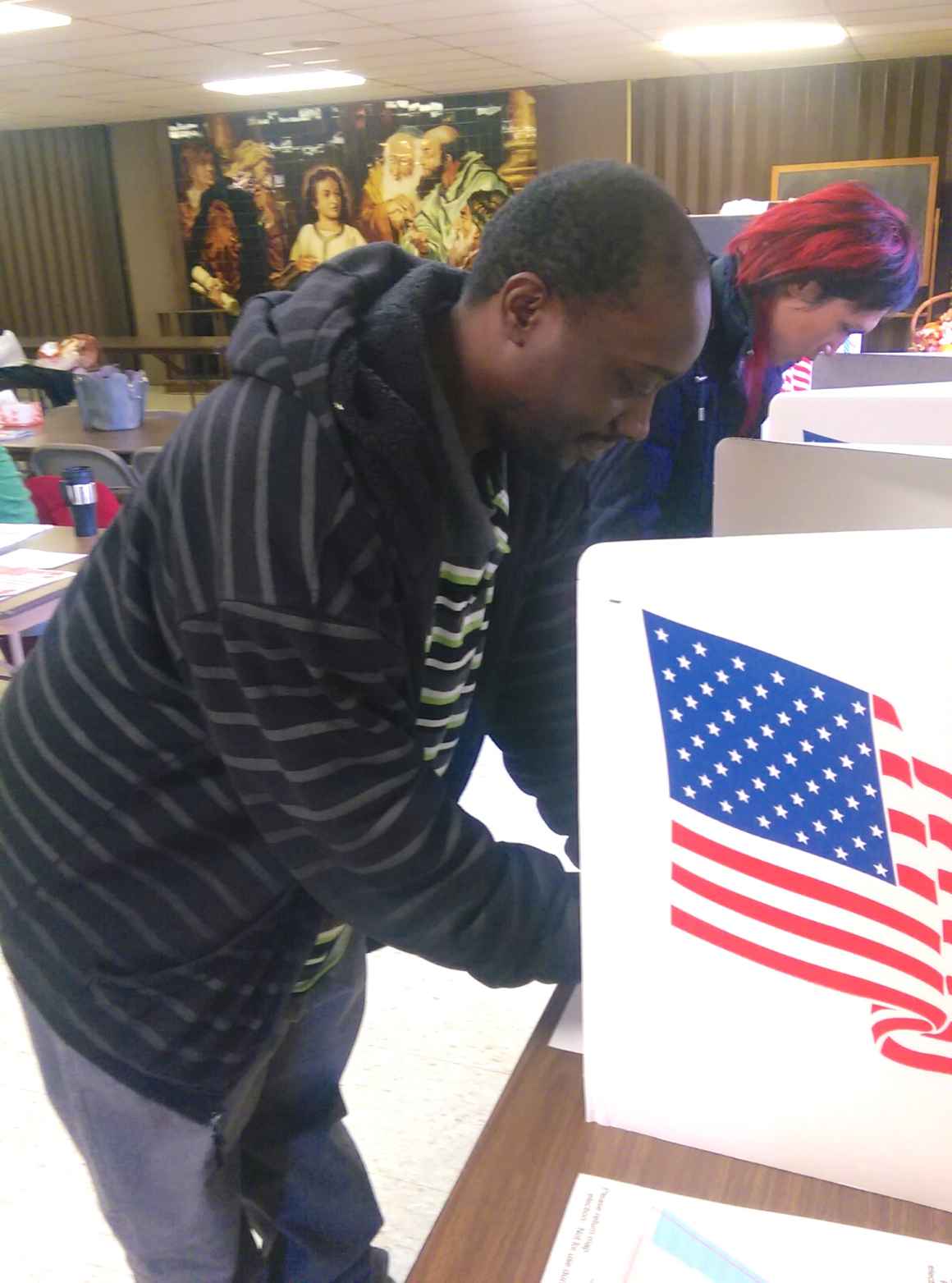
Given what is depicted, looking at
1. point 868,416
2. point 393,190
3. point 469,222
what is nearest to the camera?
point 868,416

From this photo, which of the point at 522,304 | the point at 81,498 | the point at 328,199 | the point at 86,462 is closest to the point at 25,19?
the point at 86,462

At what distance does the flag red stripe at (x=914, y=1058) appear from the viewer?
576mm

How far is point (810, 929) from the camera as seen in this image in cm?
57

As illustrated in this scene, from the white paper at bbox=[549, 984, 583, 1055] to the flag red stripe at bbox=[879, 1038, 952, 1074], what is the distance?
237 millimetres

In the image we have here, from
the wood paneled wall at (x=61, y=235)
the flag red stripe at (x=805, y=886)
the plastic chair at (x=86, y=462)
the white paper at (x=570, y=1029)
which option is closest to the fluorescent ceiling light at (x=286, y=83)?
the wood paneled wall at (x=61, y=235)

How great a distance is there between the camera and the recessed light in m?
5.86

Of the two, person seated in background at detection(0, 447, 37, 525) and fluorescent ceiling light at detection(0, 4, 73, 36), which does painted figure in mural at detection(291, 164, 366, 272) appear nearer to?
fluorescent ceiling light at detection(0, 4, 73, 36)

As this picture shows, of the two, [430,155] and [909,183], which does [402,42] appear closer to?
[430,155]

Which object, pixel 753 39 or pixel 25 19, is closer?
pixel 25 19

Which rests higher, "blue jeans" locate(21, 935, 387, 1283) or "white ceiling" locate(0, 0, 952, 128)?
"white ceiling" locate(0, 0, 952, 128)

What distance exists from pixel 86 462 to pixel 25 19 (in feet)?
9.63

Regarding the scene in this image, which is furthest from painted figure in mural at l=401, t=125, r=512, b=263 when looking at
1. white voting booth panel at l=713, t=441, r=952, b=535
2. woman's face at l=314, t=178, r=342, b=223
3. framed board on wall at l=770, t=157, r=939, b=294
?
white voting booth panel at l=713, t=441, r=952, b=535

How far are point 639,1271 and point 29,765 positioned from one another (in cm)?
56

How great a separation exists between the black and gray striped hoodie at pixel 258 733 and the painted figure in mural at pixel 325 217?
330 inches
